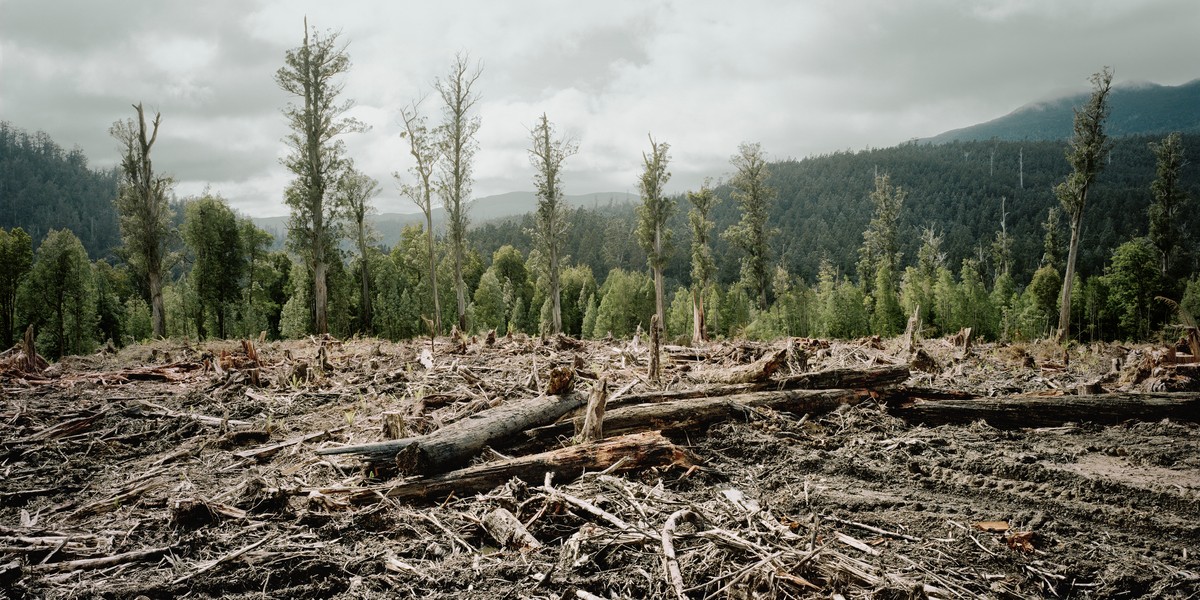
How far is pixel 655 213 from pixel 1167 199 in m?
46.3

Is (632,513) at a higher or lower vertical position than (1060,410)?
higher

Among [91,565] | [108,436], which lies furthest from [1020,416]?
[108,436]

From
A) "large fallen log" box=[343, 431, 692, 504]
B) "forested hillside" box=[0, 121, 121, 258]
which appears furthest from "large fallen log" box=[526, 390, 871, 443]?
"forested hillside" box=[0, 121, 121, 258]

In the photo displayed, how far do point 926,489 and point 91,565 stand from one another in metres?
5.22

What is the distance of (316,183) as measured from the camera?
2017 cm

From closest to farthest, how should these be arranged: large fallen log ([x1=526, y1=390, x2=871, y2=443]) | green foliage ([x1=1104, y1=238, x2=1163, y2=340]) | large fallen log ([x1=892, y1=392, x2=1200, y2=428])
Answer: large fallen log ([x1=526, y1=390, x2=871, y2=443]) → large fallen log ([x1=892, y1=392, x2=1200, y2=428]) → green foliage ([x1=1104, y1=238, x2=1163, y2=340])

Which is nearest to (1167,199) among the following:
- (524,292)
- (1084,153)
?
(1084,153)

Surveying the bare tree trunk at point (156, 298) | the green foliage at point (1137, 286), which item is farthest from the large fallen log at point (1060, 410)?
the green foliage at point (1137, 286)

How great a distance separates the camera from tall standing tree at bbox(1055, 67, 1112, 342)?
78.0 feet

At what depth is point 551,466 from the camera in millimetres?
3932

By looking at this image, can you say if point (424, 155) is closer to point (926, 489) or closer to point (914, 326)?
point (914, 326)

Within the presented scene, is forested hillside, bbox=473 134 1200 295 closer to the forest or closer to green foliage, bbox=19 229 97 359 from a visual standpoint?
the forest

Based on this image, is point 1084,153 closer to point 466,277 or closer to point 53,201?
point 466,277

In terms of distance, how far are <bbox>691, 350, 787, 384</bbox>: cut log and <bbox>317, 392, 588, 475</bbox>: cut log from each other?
2226 mm
